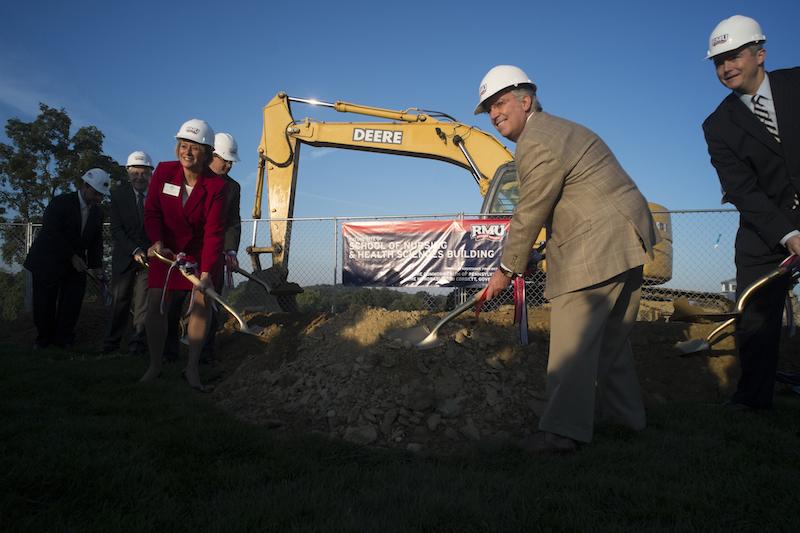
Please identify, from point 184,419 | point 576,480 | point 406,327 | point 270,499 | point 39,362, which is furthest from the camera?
point 39,362

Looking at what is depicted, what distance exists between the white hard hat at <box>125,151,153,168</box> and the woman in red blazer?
86.5 inches

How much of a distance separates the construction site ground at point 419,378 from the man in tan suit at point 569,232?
57 centimetres

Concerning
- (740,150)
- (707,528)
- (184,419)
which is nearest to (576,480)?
(707,528)

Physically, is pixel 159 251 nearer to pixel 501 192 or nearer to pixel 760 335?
pixel 760 335

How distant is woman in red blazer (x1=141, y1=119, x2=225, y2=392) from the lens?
460cm

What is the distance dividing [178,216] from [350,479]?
3.00 m

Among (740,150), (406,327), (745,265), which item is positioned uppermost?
(740,150)

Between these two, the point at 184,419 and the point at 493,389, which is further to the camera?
the point at 493,389

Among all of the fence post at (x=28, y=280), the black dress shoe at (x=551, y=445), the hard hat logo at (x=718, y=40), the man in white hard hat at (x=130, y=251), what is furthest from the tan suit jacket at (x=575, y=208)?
the fence post at (x=28, y=280)

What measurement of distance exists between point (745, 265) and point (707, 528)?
93.7 inches

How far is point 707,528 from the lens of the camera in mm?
2027

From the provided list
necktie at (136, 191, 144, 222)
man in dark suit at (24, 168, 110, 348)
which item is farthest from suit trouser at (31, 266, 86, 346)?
necktie at (136, 191, 144, 222)

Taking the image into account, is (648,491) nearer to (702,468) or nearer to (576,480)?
(576,480)

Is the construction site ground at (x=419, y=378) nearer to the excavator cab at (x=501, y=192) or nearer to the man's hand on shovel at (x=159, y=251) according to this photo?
the man's hand on shovel at (x=159, y=251)
